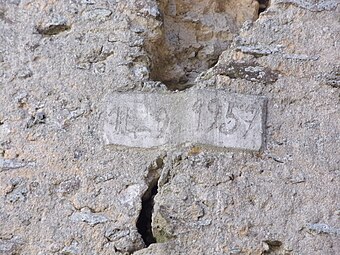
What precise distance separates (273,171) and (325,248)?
333 mm

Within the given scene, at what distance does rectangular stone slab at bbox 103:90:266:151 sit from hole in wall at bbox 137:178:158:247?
162 millimetres

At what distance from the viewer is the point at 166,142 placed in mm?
2982

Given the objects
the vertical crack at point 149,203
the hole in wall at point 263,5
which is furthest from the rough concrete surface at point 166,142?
the hole in wall at point 263,5

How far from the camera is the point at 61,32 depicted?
3.25 metres

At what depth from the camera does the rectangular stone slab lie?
2.98 m

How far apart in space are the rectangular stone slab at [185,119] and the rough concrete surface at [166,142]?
17 mm

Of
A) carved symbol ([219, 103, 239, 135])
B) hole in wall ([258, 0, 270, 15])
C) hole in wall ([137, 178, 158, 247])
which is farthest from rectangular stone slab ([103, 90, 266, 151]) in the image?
hole in wall ([258, 0, 270, 15])

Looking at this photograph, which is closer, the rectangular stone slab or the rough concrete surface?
the rough concrete surface

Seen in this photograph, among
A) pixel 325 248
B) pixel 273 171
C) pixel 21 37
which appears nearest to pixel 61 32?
pixel 21 37

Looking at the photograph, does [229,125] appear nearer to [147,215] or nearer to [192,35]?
[147,215]

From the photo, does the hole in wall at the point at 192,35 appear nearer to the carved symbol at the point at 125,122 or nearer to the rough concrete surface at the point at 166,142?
the rough concrete surface at the point at 166,142

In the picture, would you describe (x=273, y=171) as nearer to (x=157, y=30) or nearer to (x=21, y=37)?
(x=157, y=30)

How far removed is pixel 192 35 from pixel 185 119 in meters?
0.56

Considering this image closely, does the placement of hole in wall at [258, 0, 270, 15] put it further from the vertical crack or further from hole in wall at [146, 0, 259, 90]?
the vertical crack
